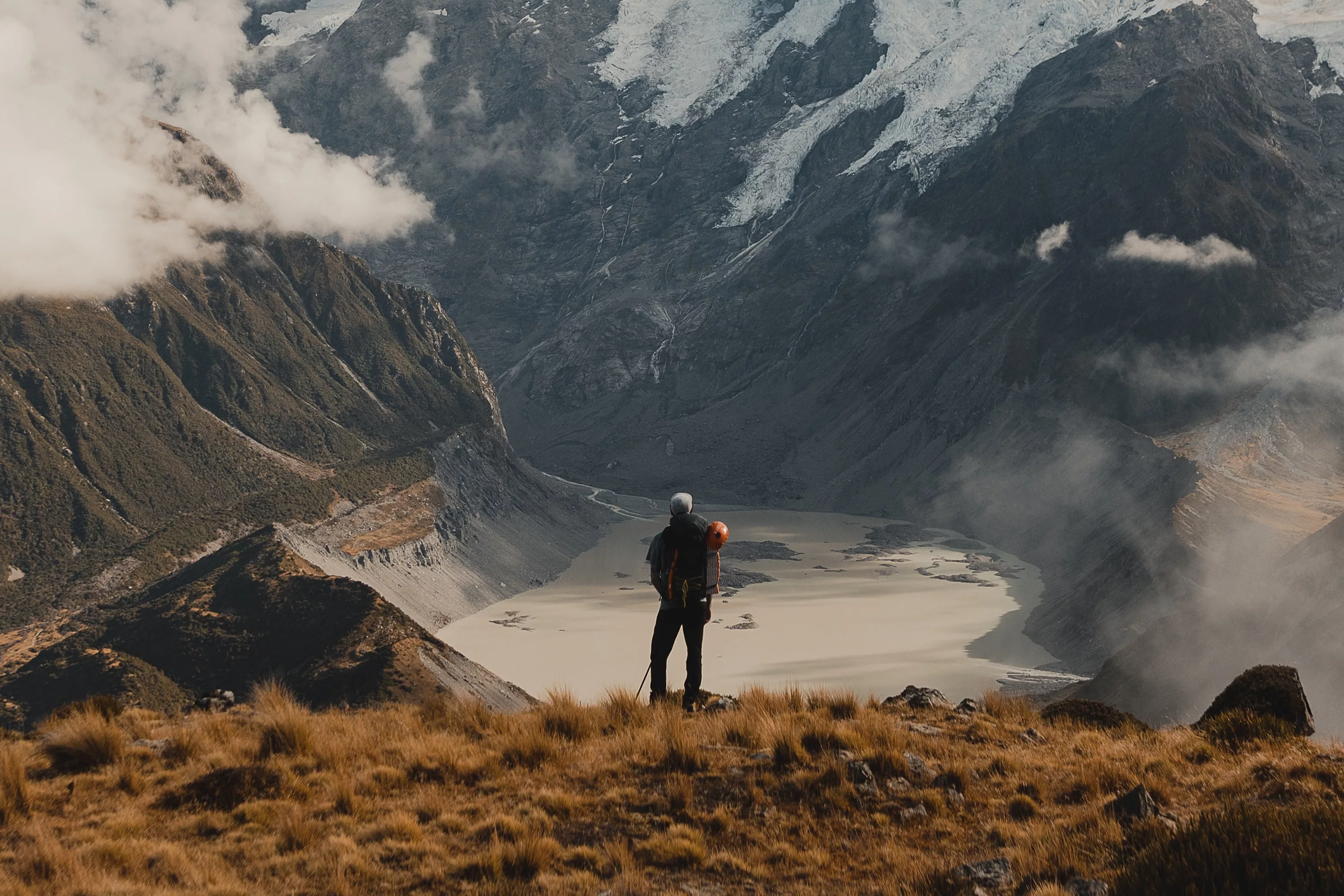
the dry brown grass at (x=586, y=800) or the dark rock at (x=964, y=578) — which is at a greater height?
the dark rock at (x=964, y=578)

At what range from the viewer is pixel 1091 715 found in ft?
61.6

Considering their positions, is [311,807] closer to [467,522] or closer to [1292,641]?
[1292,641]

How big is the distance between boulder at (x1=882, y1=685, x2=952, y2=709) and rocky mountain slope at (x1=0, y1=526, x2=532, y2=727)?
43.2 m

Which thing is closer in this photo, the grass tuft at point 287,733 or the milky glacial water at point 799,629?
the grass tuft at point 287,733

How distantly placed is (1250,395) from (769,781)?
557 ft

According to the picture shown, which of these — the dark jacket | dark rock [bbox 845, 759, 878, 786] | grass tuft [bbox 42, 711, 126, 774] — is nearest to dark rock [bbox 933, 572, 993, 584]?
the dark jacket

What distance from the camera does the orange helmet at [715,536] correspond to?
1634 centimetres

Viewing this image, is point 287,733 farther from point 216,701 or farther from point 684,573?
point 216,701

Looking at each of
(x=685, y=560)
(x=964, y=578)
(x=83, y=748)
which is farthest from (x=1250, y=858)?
(x=964, y=578)

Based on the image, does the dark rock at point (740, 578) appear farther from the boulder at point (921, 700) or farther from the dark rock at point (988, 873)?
the dark rock at point (988, 873)

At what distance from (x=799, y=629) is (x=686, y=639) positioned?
101 metres

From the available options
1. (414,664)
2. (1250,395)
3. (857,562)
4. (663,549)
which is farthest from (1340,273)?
(663,549)

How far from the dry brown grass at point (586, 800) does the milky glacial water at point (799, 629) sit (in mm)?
55470

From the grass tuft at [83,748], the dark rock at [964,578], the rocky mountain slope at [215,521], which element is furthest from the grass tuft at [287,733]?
the dark rock at [964,578]
